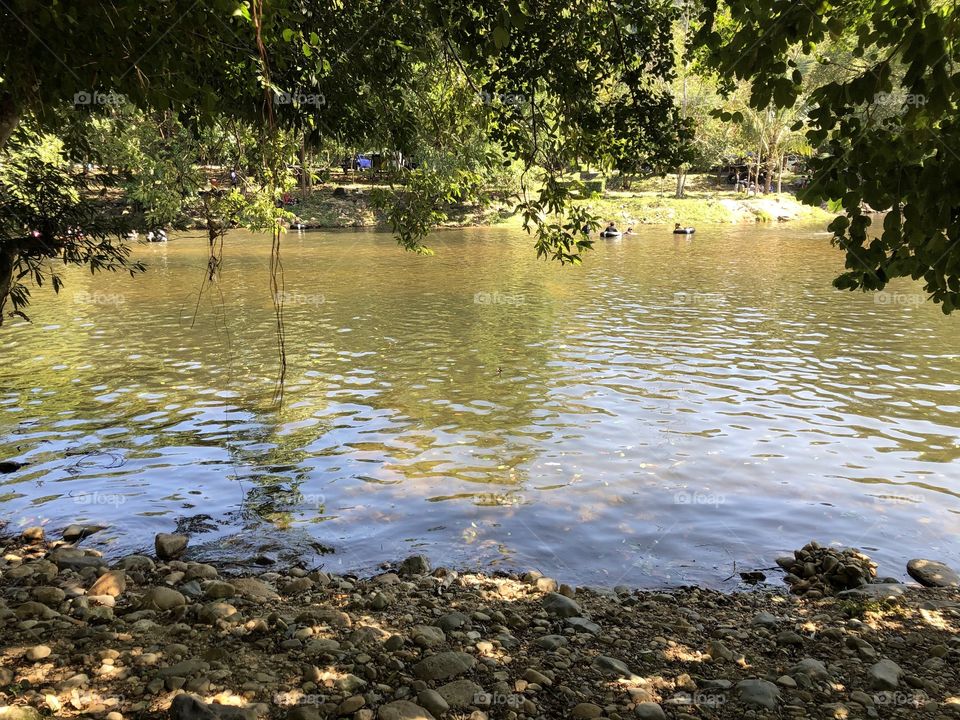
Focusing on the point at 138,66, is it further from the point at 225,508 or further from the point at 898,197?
the point at 225,508

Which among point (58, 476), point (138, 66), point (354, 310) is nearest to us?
point (138, 66)

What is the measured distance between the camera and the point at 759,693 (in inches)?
195

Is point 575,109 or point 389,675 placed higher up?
point 575,109

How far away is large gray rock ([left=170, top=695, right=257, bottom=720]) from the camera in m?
4.07

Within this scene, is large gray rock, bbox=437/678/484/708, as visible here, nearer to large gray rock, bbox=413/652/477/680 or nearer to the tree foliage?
large gray rock, bbox=413/652/477/680

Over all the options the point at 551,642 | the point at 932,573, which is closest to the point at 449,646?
the point at 551,642

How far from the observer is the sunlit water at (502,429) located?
9.11 m

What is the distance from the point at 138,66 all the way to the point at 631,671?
5.47m

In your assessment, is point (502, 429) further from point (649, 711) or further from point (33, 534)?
point (649, 711)

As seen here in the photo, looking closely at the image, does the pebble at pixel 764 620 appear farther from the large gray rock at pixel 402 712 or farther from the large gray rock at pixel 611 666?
the large gray rock at pixel 402 712

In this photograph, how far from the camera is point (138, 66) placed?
4.95 metres

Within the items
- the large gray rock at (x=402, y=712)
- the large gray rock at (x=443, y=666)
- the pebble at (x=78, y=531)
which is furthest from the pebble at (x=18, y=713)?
the pebble at (x=78, y=531)

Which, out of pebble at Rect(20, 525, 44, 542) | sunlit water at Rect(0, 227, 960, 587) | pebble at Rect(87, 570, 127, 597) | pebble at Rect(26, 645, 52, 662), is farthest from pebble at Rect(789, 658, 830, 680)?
pebble at Rect(20, 525, 44, 542)

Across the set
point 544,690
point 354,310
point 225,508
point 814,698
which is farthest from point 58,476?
point 354,310
